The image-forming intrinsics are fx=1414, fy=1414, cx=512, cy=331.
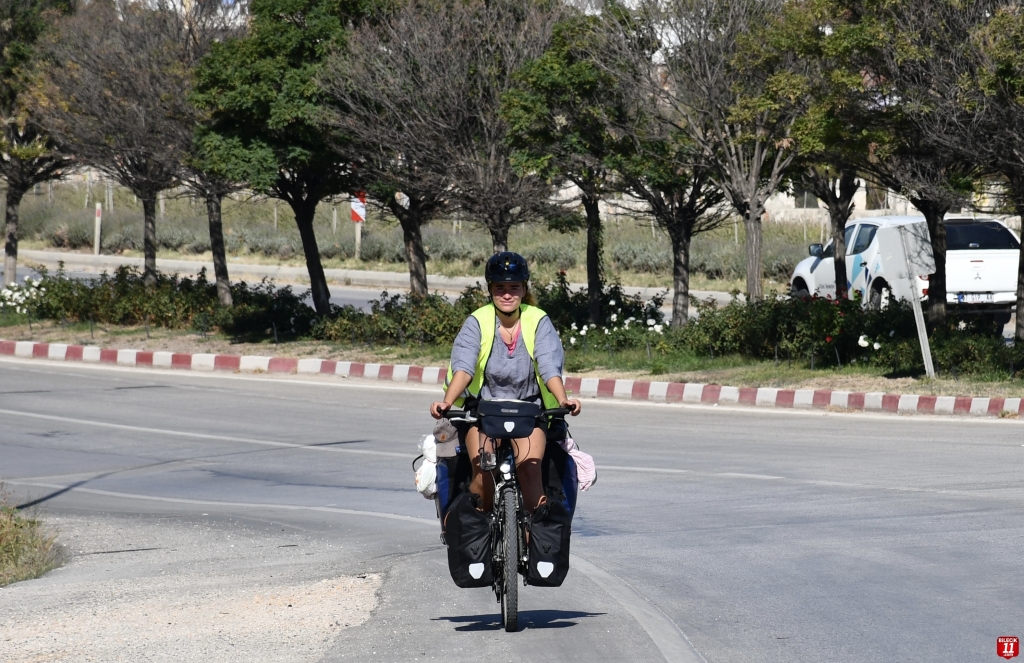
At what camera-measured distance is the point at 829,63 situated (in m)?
17.6

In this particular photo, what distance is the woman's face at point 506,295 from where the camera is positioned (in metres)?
6.67

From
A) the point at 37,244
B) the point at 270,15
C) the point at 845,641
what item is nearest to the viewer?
the point at 845,641

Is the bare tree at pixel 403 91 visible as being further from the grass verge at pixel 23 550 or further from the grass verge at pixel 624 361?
the grass verge at pixel 23 550

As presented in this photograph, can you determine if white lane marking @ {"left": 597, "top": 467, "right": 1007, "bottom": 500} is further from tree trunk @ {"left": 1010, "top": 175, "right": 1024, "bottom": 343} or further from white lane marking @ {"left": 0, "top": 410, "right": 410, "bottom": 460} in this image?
tree trunk @ {"left": 1010, "top": 175, "right": 1024, "bottom": 343}

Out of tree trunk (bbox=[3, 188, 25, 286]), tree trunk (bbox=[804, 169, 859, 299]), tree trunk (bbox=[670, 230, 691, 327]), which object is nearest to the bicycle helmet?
tree trunk (bbox=[670, 230, 691, 327])

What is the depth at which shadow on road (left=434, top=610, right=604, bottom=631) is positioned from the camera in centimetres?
661

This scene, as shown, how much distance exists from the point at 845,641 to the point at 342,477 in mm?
6825

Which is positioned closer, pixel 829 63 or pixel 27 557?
pixel 27 557

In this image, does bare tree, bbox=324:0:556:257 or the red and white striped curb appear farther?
bare tree, bbox=324:0:556:257

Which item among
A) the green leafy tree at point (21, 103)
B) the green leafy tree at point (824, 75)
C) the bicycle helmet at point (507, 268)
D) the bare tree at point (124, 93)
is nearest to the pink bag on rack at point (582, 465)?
the bicycle helmet at point (507, 268)

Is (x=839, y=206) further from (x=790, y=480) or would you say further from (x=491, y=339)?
(x=491, y=339)

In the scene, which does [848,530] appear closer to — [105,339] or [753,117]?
[753,117]

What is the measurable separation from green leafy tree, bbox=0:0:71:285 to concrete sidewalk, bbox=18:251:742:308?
7.08m


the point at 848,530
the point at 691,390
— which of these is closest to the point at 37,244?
the point at 691,390
